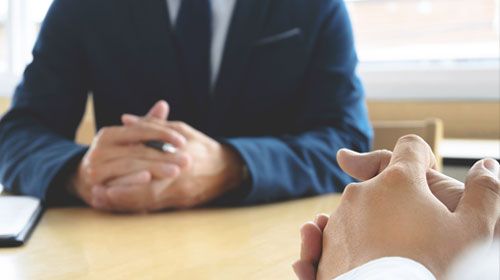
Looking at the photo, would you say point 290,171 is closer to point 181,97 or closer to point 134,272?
point 181,97

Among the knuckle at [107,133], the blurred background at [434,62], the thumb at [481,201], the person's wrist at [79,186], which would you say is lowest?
the blurred background at [434,62]

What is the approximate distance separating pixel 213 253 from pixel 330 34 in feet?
2.27

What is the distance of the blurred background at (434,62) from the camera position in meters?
2.09

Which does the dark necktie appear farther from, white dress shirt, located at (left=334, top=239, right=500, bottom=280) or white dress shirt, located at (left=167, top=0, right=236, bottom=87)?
white dress shirt, located at (left=334, top=239, right=500, bottom=280)

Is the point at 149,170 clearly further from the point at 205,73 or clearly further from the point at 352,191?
the point at 352,191

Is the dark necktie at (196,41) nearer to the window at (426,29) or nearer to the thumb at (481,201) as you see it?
the thumb at (481,201)

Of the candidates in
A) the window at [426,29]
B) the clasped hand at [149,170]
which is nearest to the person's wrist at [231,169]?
the clasped hand at [149,170]

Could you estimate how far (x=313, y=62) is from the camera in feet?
4.40

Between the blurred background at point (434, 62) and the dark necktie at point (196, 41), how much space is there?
38.0 inches

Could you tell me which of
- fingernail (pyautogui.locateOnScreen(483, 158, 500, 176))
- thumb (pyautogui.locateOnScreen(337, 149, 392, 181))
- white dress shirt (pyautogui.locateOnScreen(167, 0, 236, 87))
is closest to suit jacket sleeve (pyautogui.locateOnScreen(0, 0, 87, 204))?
white dress shirt (pyautogui.locateOnScreen(167, 0, 236, 87))

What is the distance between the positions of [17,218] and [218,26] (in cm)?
61

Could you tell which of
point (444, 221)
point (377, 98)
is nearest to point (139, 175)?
point (444, 221)

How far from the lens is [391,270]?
0.44 m

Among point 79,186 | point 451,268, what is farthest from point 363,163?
point 79,186
